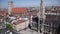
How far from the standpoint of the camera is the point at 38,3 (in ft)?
4.45

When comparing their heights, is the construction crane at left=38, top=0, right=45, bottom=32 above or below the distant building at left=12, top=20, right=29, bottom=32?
above

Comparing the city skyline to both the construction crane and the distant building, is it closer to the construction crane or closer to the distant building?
the construction crane

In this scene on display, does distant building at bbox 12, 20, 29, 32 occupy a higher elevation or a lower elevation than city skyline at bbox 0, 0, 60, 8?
lower

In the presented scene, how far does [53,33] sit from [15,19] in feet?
1.46

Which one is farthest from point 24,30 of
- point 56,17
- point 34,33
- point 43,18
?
point 56,17

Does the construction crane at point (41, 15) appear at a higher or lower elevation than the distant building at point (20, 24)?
higher

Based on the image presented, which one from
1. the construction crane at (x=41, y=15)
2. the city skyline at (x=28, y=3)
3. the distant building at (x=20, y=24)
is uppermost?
the city skyline at (x=28, y=3)

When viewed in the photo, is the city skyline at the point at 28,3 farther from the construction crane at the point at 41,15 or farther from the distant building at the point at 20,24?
the distant building at the point at 20,24

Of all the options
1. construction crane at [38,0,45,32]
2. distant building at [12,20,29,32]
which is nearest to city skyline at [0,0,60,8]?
construction crane at [38,0,45,32]

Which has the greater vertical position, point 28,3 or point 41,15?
point 28,3

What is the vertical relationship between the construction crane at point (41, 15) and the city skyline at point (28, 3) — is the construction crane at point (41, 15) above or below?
below

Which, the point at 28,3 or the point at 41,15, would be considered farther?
the point at 28,3

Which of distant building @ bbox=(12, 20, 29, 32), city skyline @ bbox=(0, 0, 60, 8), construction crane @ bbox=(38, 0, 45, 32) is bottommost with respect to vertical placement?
distant building @ bbox=(12, 20, 29, 32)

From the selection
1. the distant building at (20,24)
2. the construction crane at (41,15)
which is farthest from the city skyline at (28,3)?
the distant building at (20,24)
